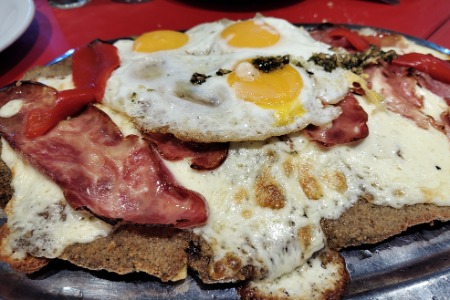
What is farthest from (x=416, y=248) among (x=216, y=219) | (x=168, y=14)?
(x=168, y=14)

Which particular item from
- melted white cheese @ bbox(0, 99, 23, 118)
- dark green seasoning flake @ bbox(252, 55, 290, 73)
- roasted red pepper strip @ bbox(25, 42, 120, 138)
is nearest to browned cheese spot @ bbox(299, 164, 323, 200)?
dark green seasoning flake @ bbox(252, 55, 290, 73)

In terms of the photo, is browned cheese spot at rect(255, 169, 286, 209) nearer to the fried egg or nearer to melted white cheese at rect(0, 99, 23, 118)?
the fried egg

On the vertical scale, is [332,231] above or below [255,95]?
below

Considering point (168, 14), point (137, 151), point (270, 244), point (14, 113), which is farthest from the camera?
point (168, 14)

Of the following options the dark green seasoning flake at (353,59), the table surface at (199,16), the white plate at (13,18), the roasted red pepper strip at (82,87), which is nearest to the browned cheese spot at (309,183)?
the dark green seasoning flake at (353,59)

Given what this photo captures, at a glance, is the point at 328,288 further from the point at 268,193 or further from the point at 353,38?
the point at 353,38

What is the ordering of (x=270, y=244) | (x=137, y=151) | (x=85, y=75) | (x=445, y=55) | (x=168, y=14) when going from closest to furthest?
(x=270, y=244), (x=137, y=151), (x=85, y=75), (x=445, y=55), (x=168, y=14)

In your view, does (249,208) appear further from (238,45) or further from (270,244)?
(238,45)
